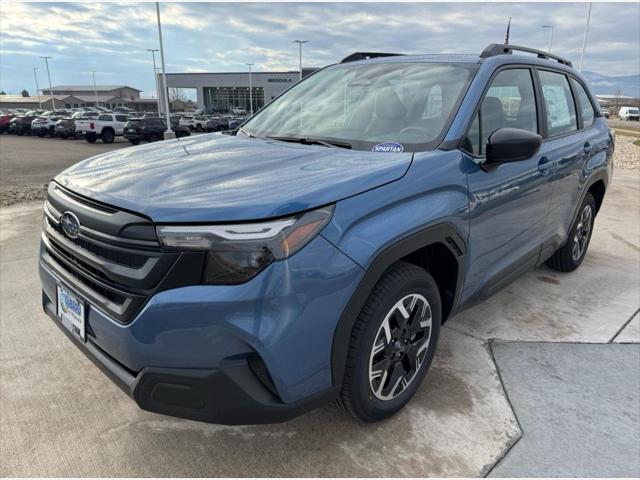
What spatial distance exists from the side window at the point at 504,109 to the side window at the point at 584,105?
110 cm

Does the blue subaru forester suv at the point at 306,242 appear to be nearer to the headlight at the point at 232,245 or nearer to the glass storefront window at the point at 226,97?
the headlight at the point at 232,245

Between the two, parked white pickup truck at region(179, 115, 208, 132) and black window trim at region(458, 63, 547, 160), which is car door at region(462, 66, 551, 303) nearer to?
black window trim at region(458, 63, 547, 160)

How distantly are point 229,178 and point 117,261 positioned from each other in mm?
559

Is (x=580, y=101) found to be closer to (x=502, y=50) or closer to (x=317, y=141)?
(x=502, y=50)

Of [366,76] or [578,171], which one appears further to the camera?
[578,171]

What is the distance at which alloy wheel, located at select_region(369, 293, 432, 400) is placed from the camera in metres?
2.24

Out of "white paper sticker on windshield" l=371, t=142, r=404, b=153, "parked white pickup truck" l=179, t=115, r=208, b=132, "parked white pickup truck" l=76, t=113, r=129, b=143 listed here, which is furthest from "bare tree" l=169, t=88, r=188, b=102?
"white paper sticker on windshield" l=371, t=142, r=404, b=153

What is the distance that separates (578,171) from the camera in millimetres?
3906

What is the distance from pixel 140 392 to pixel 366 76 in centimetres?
240

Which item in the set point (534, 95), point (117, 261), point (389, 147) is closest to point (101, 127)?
point (534, 95)

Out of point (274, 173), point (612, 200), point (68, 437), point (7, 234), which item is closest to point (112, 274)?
point (274, 173)

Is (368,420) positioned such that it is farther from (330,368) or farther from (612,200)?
(612,200)

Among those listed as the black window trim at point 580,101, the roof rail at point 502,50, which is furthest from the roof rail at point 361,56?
the black window trim at point 580,101

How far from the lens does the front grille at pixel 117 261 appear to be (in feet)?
5.70
